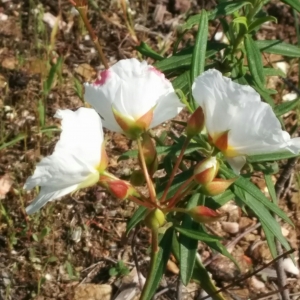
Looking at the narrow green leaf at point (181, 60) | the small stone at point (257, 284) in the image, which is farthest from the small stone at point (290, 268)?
the narrow green leaf at point (181, 60)

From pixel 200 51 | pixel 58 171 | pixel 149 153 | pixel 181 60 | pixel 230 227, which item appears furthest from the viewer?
pixel 230 227

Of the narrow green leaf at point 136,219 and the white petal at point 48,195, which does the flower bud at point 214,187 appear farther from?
the narrow green leaf at point 136,219

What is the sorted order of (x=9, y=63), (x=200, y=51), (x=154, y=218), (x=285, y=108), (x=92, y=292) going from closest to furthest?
(x=154, y=218)
(x=200, y=51)
(x=285, y=108)
(x=92, y=292)
(x=9, y=63)

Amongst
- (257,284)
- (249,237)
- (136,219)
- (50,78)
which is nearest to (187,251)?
(136,219)

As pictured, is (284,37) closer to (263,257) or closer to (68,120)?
(263,257)

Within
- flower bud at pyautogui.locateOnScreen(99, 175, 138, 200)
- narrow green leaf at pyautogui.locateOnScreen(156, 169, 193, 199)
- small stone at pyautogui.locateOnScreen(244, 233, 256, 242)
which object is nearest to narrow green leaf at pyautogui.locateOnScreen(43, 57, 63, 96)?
small stone at pyautogui.locateOnScreen(244, 233, 256, 242)

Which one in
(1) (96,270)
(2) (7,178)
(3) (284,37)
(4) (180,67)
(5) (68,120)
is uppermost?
(5) (68,120)

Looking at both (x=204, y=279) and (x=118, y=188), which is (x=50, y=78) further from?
(x=118, y=188)

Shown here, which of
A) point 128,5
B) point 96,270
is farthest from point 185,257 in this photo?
point 128,5
